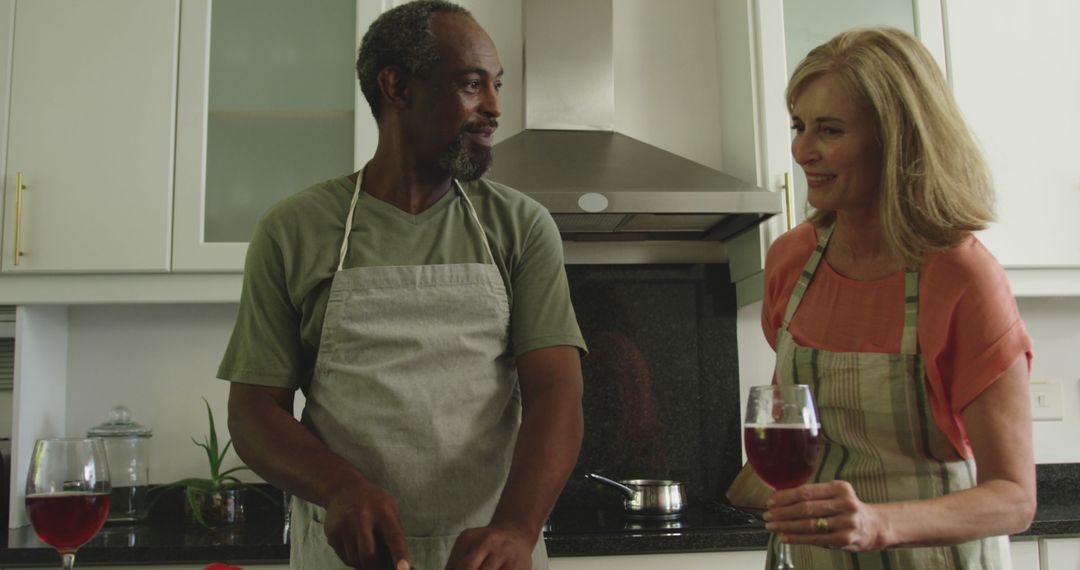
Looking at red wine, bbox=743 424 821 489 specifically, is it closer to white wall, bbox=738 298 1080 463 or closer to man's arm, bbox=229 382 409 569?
man's arm, bbox=229 382 409 569

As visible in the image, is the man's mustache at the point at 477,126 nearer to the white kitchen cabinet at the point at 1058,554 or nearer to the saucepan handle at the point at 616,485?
the saucepan handle at the point at 616,485

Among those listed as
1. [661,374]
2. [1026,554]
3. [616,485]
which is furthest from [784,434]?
[661,374]

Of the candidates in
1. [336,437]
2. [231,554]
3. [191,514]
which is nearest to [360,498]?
[336,437]

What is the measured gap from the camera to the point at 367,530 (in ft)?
3.17

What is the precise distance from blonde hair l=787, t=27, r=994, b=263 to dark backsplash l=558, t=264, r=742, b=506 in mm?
1418

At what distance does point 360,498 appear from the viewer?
1001 mm

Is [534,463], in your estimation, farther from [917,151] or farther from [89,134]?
[89,134]

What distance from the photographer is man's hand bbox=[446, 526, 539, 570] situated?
0.96 m

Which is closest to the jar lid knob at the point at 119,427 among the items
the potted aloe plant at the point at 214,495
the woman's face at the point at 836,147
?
the potted aloe plant at the point at 214,495

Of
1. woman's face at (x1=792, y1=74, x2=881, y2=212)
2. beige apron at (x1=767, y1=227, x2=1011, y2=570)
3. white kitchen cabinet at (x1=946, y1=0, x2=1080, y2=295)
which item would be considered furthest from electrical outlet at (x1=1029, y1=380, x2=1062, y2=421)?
woman's face at (x1=792, y1=74, x2=881, y2=212)

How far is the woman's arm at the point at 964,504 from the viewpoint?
0.86m

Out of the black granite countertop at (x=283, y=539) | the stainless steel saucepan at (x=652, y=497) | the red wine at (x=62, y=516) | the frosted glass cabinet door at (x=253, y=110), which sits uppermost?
the frosted glass cabinet door at (x=253, y=110)

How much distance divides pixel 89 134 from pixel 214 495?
876 millimetres

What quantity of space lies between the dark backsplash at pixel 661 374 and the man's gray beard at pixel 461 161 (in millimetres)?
1312
